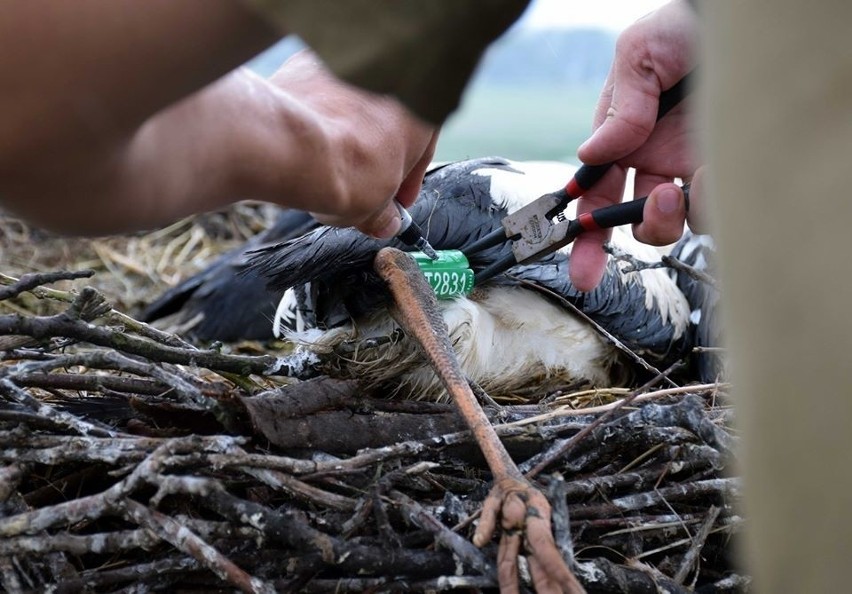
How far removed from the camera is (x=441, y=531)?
1.31 meters

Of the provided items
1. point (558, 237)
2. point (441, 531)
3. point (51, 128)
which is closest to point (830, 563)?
point (51, 128)

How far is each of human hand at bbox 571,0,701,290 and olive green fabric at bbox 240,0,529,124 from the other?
90 cm

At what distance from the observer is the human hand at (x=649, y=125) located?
1630mm

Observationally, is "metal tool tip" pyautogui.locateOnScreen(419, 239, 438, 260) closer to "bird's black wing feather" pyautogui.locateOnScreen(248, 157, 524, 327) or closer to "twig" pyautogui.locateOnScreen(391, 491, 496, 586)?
"bird's black wing feather" pyautogui.locateOnScreen(248, 157, 524, 327)

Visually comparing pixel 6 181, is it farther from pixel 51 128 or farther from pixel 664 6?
pixel 664 6

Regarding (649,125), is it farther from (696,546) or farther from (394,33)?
(394,33)

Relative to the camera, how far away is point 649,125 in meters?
1.66

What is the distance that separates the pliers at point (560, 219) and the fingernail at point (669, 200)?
0.04 m

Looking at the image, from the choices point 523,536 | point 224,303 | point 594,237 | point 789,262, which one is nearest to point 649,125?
point 594,237

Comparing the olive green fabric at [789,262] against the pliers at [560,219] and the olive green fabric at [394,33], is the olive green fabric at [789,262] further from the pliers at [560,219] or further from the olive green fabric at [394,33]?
the pliers at [560,219]

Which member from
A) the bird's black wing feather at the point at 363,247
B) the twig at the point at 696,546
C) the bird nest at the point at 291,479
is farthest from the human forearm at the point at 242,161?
the twig at the point at 696,546

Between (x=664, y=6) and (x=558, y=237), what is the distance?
46 centimetres

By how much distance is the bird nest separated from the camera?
130 cm

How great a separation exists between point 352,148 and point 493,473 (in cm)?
54
